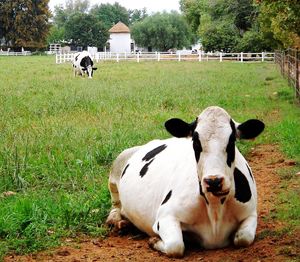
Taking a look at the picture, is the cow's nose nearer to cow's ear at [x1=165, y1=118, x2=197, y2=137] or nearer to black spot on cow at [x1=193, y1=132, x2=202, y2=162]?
black spot on cow at [x1=193, y1=132, x2=202, y2=162]

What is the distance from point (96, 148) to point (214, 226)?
14.8 feet

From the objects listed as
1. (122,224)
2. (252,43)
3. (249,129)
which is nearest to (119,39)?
(252,43)

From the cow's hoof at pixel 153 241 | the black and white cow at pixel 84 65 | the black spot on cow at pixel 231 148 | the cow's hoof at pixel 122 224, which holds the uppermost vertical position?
the black spot on cow at pixel 231 148

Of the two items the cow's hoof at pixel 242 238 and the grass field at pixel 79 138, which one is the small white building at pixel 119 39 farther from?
the cow's hoof at pixel 242 238

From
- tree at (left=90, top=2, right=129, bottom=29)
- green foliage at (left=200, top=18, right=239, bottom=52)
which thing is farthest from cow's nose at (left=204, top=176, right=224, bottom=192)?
tree at (left=90, top=2, right=129, bottom=29)

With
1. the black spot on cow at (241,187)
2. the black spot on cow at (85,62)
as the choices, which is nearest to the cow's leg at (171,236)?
the black spot on cow at (241,187)

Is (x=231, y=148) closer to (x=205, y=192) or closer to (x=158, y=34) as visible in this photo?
(x=205, y=192)

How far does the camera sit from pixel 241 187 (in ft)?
16.8

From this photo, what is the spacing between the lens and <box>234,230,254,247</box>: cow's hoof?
5.04 m

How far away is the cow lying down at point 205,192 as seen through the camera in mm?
4781

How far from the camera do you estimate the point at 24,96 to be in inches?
706

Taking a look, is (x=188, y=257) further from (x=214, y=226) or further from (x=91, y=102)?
(x=91, y=102)

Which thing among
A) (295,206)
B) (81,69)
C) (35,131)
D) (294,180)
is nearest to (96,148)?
(35,131)

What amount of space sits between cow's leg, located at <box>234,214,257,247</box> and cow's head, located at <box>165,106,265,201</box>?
1.44ft
